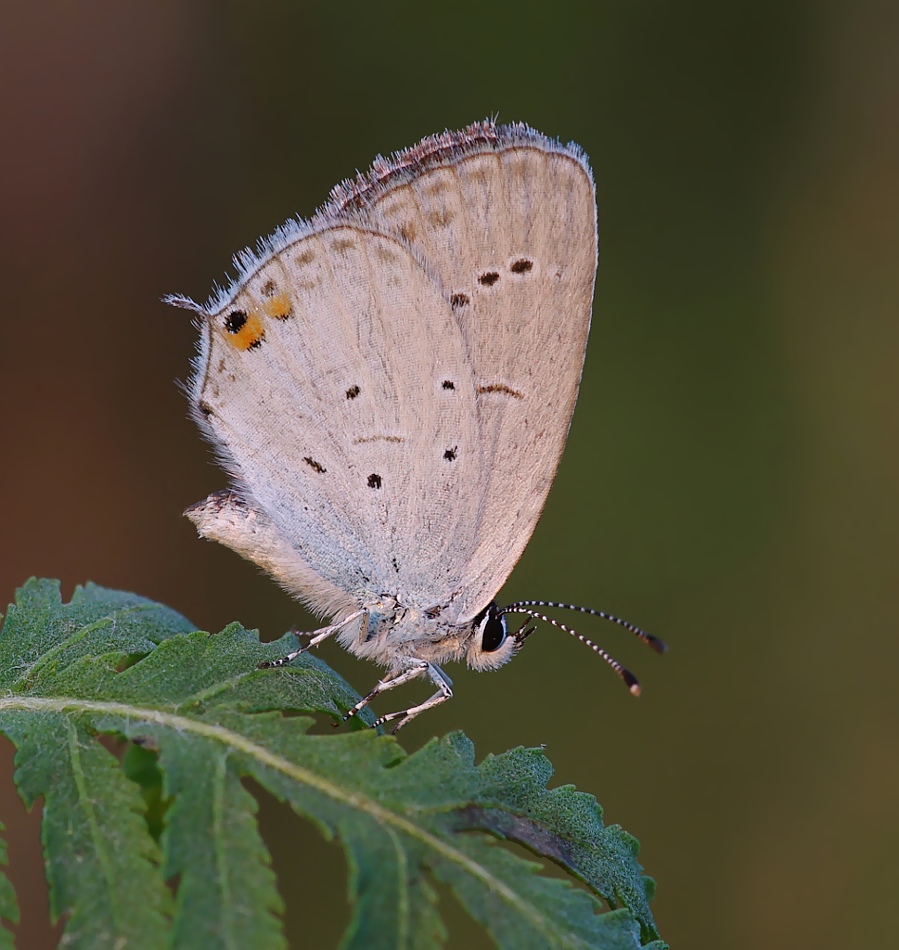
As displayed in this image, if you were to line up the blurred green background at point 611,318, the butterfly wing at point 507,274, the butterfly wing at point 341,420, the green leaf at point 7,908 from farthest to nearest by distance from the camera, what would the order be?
the blurred green background at point 611,318
the butterfly wing at point 341,420
the butterfly wing at point 507,274
the green leaf at point 7,908

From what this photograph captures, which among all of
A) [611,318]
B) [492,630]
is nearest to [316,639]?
[492,630]

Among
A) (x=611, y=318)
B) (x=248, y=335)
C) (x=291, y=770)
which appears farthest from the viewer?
(x=611, y=318)

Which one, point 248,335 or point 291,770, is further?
point 248,335

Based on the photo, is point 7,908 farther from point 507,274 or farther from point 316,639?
point 507,274

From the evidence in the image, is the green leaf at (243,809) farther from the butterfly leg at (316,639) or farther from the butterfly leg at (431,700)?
the butterfly leg at (431,700)

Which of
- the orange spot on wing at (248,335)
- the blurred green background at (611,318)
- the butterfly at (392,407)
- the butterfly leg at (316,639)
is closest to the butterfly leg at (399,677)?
the butterfly at (392,407)

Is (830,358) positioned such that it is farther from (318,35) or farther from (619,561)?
(318,35)
